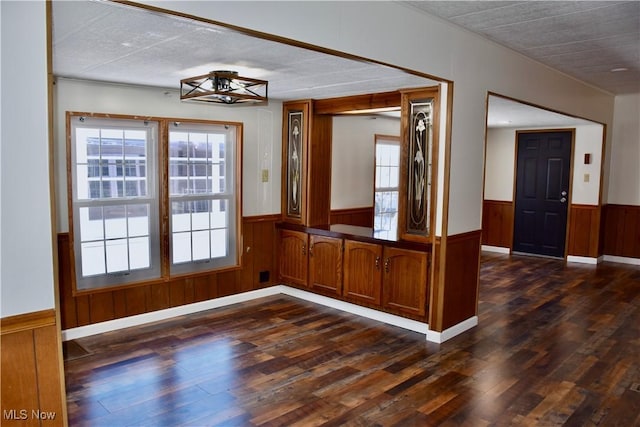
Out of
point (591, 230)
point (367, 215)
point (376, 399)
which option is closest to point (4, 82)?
point (376, 399)

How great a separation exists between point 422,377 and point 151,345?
2215mm

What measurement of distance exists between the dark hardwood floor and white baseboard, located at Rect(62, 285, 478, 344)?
0.31ft

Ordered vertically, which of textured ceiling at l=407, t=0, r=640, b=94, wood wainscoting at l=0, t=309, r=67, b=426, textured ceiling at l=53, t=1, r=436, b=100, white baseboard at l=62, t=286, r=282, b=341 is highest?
textured ceiling at l=407, t=0, r=640, b=94

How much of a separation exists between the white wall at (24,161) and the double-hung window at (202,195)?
293 centimetres

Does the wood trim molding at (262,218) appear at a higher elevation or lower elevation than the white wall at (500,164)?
lower

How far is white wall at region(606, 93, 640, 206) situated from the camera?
727cm

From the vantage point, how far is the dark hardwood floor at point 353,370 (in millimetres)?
2932

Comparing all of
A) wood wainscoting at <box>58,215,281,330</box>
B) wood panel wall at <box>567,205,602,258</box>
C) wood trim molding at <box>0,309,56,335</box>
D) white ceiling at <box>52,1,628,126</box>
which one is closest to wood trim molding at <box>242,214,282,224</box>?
wood wainscoting at <box>58,215,281,330</box>

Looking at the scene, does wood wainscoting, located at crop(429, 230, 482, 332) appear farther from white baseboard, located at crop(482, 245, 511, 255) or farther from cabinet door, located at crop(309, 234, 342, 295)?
white baseboard, located at crop(482, 245, 511, 255)

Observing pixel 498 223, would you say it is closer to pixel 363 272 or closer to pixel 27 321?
pixel 363 272

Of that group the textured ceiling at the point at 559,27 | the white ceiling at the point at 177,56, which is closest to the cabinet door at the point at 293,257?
the white ceiling at the point at 177,56

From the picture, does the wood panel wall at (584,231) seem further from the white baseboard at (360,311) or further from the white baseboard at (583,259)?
the white baseboard at (360,311)

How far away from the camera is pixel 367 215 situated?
689 cm

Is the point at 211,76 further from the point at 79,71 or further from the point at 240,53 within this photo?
the point at 79,71
